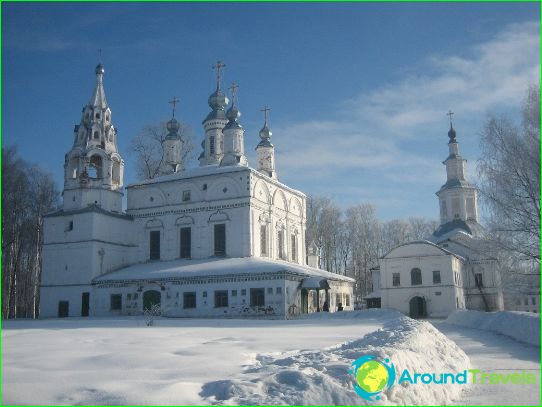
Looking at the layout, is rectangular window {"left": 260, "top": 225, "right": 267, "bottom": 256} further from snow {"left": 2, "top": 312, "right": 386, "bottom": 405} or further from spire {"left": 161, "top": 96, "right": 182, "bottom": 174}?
snow {"left": 2, "top": 312, "right": 386, "bottom": 405}

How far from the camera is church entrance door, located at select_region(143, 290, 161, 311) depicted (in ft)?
87.7

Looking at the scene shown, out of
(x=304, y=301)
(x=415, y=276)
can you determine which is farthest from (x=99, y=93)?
(x=415, y=276)

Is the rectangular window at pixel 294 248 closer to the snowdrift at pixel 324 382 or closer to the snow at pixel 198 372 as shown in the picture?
the snow at pixel 198 372

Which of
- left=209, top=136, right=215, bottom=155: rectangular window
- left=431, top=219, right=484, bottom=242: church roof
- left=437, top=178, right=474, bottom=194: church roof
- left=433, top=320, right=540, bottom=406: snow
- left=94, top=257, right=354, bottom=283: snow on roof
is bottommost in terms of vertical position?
left=433, top=320, right=540, bottom=406: snow

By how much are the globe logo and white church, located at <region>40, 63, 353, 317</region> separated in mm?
18032

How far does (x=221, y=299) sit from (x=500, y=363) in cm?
1789

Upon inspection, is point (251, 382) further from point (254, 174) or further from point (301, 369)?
point (254, 174)

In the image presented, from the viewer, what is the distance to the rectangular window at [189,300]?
1021 inches

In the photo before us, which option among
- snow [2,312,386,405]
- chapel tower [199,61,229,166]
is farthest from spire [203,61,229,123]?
snow [2,312,386,405]

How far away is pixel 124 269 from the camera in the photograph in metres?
28.9

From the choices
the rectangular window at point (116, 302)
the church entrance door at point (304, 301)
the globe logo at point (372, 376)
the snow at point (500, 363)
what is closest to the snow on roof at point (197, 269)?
the rectangular window at point (116, 302)

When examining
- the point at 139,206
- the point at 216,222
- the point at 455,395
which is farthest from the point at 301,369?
Result: the point at 139,206

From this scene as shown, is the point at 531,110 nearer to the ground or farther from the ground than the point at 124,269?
farther from the ground

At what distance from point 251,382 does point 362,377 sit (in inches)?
50.3
